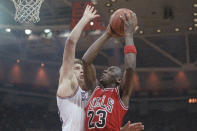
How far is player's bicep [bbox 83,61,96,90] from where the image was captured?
3328 mm

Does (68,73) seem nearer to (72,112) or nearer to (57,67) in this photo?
(72,112)

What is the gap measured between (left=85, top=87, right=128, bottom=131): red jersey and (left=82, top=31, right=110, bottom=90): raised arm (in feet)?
0.94

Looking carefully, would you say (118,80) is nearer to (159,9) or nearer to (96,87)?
(96,87)

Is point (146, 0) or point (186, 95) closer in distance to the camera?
point (146, 0)

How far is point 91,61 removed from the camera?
3.33 meters

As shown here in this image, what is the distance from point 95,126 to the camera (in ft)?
9.73

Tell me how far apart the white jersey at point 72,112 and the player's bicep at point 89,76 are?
0.30 meters

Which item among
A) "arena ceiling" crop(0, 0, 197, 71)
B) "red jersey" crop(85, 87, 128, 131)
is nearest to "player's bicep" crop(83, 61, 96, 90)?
"red jersey" crop(85, 87, 128, 131)

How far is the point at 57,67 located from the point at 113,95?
772 inches

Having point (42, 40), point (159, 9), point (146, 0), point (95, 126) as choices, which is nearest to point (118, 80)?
point (95, 126)

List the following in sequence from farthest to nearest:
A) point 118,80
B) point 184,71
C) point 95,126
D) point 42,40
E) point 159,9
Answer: point 184,71, point 42,40, point 159,9, point 118,80, point 95,126

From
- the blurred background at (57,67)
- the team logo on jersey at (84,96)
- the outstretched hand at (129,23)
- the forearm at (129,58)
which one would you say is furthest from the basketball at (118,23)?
the blurred background at (57,67)

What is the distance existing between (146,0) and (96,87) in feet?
30.1

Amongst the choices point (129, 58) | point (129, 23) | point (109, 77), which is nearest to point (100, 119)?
point (109, 77)
